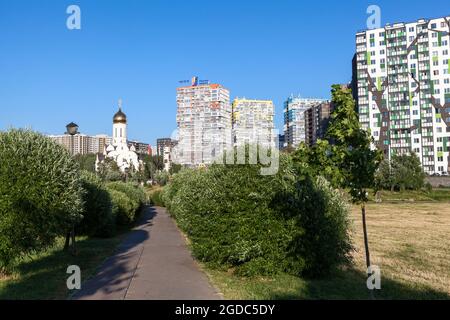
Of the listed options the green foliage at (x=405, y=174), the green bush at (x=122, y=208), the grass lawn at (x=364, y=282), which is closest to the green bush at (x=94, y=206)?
the green bush at (x=122, y=208)

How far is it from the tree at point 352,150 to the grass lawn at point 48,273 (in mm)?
6257

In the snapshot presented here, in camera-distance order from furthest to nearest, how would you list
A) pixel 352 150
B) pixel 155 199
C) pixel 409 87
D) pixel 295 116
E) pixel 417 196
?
pixel 295 116 → pixel 409 87 → pixel 155 199 → pixel 417 196 → pixel 352 150

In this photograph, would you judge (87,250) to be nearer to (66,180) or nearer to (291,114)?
(66,180)

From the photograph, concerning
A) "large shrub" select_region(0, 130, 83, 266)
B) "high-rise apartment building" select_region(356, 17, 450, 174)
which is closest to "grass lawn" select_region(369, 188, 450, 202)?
"high-rise apartment building" select_region(356, 17, 450, 174)

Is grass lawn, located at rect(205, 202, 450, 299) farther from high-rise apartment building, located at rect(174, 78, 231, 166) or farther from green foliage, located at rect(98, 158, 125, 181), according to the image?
high-rise apartment building, located at rect(174, 78, 231, 166)

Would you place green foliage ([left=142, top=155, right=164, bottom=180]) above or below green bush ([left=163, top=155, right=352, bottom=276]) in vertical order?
above

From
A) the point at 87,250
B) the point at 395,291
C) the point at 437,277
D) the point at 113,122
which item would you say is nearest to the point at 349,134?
the point at 395,291

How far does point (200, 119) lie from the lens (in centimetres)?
11231

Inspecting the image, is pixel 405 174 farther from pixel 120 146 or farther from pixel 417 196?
pixel 120 146

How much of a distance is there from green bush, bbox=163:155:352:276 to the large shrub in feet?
12.3

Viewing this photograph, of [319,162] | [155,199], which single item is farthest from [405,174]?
[319,162]

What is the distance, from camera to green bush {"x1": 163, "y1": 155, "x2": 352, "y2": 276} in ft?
34.2

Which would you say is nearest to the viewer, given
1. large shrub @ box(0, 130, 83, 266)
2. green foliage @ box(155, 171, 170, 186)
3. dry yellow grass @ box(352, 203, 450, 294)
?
large shrub @ box(0, 130, 83, 266)

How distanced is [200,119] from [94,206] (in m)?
93.9
